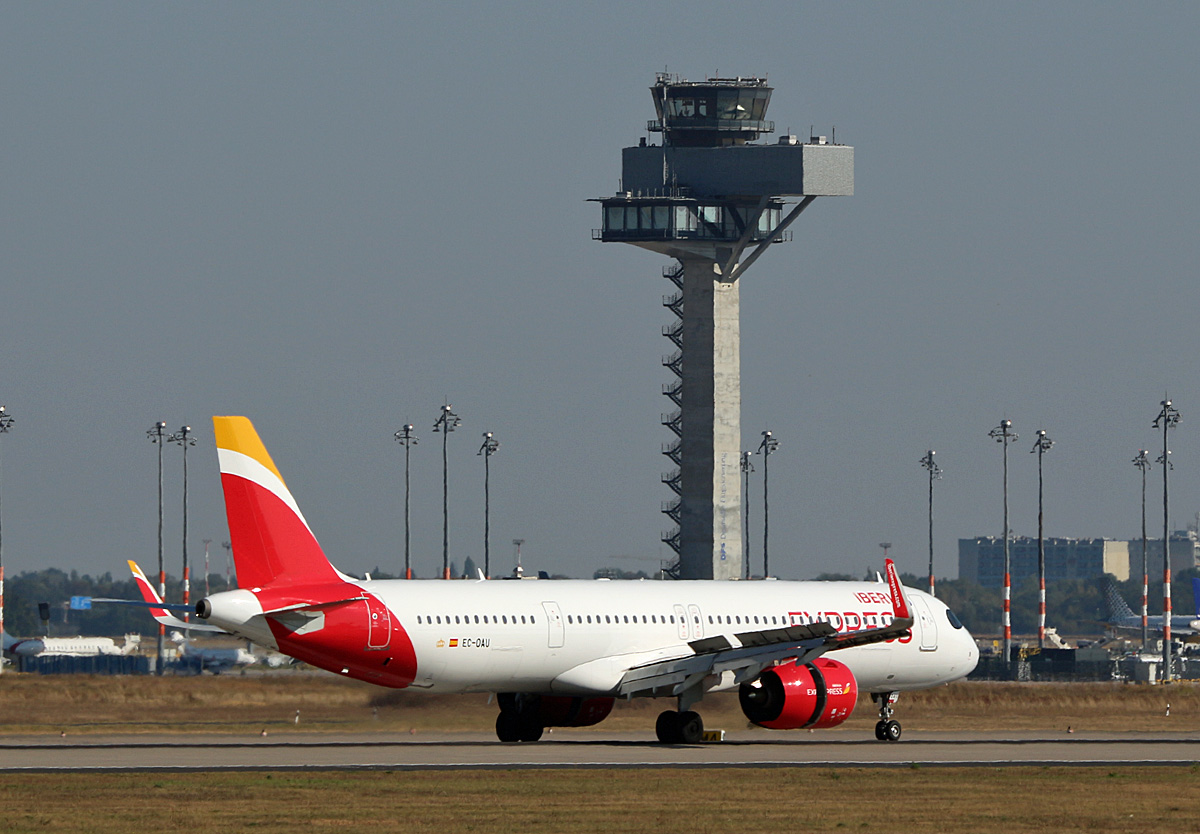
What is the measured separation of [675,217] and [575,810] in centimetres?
9467

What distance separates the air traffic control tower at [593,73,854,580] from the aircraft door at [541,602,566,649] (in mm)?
79321

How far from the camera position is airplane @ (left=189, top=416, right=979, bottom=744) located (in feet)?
133

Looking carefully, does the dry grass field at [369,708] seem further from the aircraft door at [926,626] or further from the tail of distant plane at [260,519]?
the tail of distant plane at [260,519]

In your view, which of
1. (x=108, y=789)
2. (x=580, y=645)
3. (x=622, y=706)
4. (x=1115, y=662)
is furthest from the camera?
(x=1115, y=662)

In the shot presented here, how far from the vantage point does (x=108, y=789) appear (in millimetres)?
32688

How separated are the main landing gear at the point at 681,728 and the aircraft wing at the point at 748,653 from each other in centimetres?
57

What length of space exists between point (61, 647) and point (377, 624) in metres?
95.8

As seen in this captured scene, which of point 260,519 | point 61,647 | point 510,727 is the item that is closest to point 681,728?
point 510,727

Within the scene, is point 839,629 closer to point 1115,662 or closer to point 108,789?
point 108,789

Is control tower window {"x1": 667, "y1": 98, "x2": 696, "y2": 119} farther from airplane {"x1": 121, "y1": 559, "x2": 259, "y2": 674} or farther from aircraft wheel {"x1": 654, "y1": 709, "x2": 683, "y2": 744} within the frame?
aircraft wheel {"x1": 654, "y1": 709, "x2": 683, "y2": 744}

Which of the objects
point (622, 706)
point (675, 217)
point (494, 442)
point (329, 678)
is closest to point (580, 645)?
point (622, 706)

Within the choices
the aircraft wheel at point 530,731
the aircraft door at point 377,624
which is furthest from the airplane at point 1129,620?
the aircraft door at point 377,624

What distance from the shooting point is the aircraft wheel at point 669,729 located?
1753 inches

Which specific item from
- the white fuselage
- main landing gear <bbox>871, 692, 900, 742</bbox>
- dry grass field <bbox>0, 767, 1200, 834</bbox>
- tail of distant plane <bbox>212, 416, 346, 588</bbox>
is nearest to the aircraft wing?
the white fuselage
